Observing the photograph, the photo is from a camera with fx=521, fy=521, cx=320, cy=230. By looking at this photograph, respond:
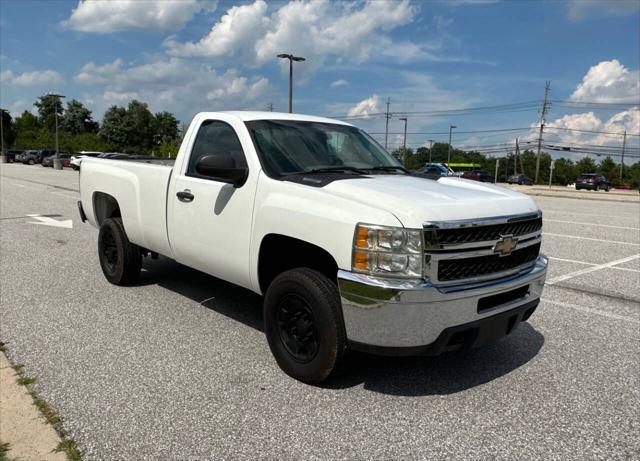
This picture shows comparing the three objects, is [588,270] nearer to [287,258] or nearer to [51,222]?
[287,258]

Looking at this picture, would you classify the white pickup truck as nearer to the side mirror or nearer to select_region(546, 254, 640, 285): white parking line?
the side mirror

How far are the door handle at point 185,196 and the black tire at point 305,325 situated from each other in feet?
4.19

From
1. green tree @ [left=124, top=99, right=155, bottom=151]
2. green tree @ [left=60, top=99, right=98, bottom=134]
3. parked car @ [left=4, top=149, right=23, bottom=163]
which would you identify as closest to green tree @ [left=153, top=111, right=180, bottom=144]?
green tree @ [left=124, top=99, right=155, bottom=151]

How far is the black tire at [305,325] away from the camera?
3277mm

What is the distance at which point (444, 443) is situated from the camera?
Answer: 289 cm

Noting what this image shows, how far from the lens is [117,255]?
19.0ft

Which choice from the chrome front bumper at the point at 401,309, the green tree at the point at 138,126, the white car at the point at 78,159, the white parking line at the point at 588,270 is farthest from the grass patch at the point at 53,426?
the green tree at the point at 138,126

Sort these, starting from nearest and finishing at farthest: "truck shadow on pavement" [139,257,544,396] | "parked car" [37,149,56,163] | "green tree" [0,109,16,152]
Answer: "truck shadow on pavement" [139,257,544,396] → "parked car" [37,149,56,163] → "green tree" [0,109,16,152]

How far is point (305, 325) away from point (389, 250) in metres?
0.88

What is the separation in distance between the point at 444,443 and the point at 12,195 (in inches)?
685

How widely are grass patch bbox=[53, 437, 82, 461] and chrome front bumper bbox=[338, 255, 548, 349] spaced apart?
162 centimetres

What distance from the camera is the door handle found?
4.47 metres

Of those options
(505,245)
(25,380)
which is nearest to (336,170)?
(505,245)

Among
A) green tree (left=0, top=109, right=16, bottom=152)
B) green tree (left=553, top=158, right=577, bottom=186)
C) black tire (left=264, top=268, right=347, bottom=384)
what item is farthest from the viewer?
green tree (left=553, top=158, right=577, bottom=186)
